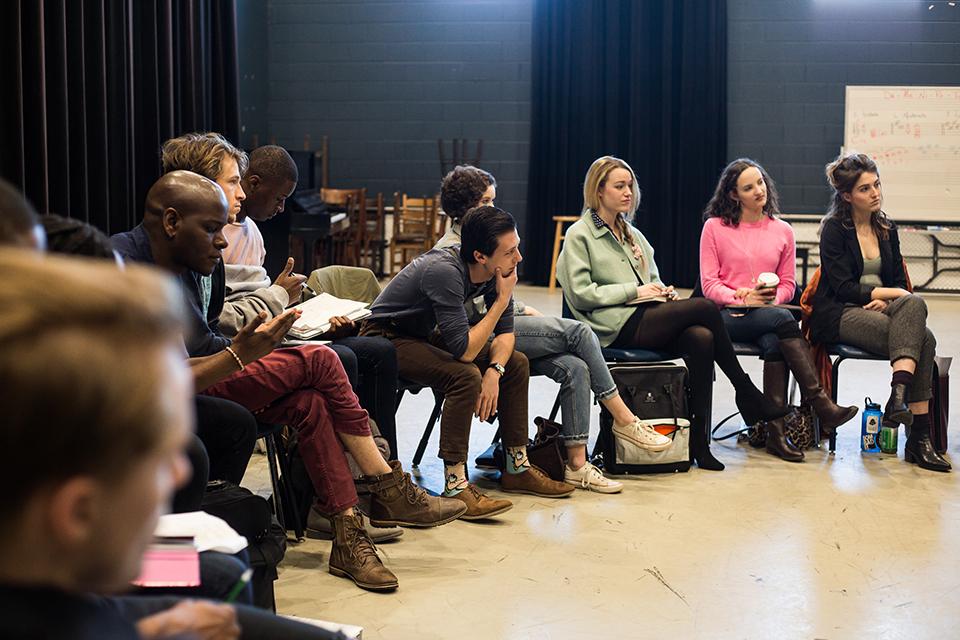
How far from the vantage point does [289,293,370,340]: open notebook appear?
3.28 meters

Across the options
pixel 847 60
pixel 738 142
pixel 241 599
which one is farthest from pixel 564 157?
pixel 241 599

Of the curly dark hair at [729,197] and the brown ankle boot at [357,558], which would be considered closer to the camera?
the brown ankle boot at [357,558]

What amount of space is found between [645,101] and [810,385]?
6.60 m

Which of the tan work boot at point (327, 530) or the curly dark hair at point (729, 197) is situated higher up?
the curly dark hair at point (729, 197)

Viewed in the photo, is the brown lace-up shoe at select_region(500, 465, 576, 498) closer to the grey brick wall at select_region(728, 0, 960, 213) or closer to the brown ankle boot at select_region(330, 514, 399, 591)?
the brown ankle boot at select_region(330, 514, 399, 591)

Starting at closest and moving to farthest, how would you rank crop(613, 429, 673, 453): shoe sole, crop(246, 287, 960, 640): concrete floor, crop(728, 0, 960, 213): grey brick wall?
1. crop(246, 287, 960, 640): concrete floor
2. crop(613, 429, 673, 453): shoe sole
3. crop(728, 0, 960, 213): grey brick wall

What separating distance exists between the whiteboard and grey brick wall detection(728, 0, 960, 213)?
327 mm

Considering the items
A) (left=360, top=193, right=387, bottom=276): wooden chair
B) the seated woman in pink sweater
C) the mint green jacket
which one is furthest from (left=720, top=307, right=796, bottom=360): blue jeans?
(left=360, top=193, right=387, bottom=276): wooden chair

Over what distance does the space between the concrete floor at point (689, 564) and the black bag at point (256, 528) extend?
0.28 metres

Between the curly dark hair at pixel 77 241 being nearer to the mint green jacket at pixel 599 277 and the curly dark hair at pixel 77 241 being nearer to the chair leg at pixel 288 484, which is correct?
the chair leg at pixel 288 484

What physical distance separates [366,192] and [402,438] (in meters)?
6.90

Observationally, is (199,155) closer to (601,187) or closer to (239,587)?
(601,187)

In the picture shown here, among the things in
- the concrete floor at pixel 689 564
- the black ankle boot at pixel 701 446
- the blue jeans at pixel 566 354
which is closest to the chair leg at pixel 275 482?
the concrete floor at pixel 689 564

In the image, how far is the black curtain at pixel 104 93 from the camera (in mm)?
3502
